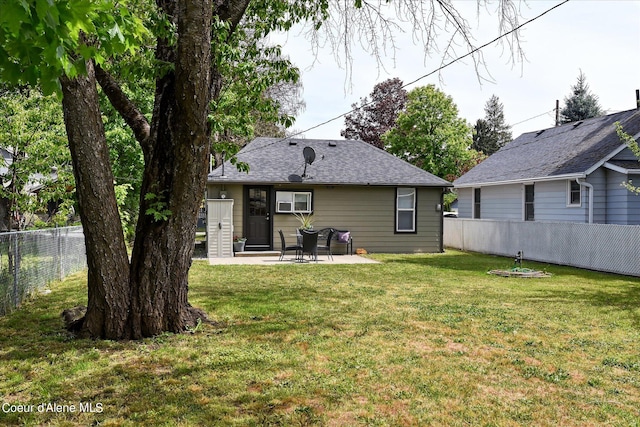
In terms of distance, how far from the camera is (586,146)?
16.2 m

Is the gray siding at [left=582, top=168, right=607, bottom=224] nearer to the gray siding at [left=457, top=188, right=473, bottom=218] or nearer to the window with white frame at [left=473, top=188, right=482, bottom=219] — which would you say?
the window with white frame at [left=473, top=188, right=482, bottom=219]

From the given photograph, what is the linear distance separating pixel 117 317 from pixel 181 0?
3614 mm

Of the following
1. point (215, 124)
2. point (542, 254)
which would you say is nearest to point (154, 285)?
point (215, 124)

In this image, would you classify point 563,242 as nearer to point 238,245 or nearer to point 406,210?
point 406,210

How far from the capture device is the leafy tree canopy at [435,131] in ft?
102

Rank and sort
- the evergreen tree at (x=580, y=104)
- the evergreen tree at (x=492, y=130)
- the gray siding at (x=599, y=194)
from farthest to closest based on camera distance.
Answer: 1. the evergreen tree at (x=492, y=130)
2. the evergreen tree at (x=580, y=104)
3. the gray siding at (x=599, y=194)

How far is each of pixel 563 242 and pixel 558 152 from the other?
5107mm

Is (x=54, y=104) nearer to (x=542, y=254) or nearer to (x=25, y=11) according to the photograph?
(x=25, y=11)

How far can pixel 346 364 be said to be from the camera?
4832 millimetres

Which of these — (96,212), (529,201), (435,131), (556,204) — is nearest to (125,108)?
(96,212)

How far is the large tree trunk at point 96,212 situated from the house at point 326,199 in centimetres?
965

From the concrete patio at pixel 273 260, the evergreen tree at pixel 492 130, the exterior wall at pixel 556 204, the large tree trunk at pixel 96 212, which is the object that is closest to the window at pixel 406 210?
the concrete patio at pixel 273 260

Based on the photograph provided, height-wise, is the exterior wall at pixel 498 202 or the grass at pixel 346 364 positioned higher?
the exterior wall at pixel 498 202

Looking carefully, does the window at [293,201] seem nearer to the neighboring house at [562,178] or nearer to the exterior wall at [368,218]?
the exterior wall at [368,218]
